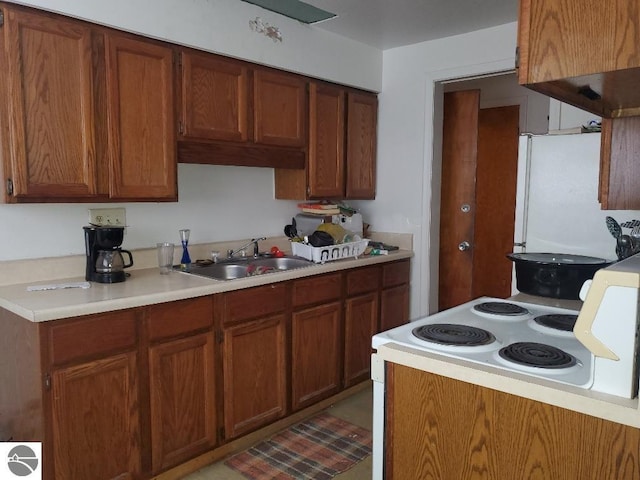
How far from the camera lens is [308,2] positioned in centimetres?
265

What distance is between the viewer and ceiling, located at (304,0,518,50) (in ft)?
8.84

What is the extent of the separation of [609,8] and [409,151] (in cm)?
256

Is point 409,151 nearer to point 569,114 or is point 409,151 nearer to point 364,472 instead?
point 569,114

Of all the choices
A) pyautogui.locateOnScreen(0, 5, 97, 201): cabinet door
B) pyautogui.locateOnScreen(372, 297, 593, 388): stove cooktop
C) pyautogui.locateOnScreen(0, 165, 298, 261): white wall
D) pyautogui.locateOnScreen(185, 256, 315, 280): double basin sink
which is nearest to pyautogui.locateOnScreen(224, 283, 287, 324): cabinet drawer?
pyautogui.locateOnScreen(185, 256, 315, 280): double basin sink

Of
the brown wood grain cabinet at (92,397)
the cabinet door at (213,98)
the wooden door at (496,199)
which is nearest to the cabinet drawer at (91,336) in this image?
the brown wood grain cabinet at (92,397)

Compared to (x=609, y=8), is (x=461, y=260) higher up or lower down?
lower down

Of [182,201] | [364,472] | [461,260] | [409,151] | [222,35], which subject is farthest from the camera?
[461,260]

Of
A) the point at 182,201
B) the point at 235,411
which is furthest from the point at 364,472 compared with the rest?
the point at 182,201

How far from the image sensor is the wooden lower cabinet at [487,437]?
1.03 metres

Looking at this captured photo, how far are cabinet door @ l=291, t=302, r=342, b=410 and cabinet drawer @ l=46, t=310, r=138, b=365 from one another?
3.13ft

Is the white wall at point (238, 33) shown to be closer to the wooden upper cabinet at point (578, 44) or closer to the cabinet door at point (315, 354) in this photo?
the cabinet door at point (315, 354)

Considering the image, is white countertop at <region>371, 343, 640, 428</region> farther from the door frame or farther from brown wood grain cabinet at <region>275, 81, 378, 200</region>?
the door frame

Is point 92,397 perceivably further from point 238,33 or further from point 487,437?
point 238,33

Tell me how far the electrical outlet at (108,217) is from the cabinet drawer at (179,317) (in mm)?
643
